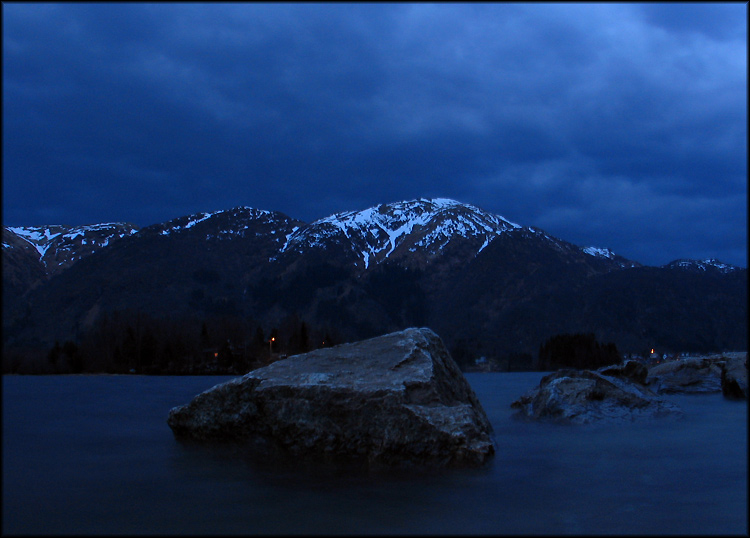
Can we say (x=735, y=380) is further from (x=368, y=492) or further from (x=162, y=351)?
(x=162, y=351)

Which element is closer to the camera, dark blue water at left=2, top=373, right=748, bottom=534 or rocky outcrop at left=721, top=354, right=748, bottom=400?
dark blue water at left=2, top=373, right=748, bottom=534

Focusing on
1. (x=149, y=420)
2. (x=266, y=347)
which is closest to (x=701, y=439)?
(x=149, y=420)

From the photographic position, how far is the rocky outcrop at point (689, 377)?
112 feet

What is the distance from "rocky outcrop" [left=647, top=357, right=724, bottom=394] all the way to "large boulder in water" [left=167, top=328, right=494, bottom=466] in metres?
24.4

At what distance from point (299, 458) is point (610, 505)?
593 centimetres

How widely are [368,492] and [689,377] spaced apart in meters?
33.4

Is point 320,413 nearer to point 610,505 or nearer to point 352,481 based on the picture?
point 352,481

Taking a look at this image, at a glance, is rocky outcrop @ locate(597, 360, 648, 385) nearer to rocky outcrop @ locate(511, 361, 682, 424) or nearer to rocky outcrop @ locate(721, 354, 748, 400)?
rocky outcrop @ locate(721, 354, 748, 400)

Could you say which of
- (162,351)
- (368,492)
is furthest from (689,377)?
(162,351)

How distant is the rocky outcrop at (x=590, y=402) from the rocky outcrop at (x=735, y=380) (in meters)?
7.88

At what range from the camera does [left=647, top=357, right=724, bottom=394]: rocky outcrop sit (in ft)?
112

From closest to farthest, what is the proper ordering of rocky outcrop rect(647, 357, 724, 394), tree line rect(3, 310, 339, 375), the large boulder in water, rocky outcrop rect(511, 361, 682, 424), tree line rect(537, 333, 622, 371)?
the large boulder in water < rocky outcrop rect(511, 361, 682, 424) < rocky outcrop rect(647, 357, 724, 394) < tree line rect(3, 310, 339, 375) < tree line rect(537, 333, 622, 371)

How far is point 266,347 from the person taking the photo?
506 ft

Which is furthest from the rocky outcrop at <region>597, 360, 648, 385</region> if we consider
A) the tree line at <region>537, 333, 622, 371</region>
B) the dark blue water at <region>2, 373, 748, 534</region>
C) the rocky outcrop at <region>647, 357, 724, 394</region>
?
the tree line at <region>537, 333, 622, 371</region>
